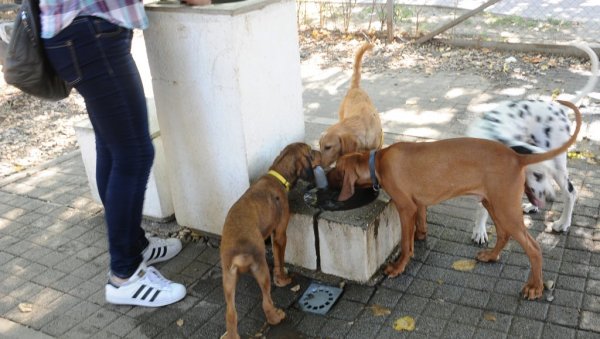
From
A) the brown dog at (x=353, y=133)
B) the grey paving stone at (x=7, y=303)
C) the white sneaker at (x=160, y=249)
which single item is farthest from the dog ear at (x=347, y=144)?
the grey paving stone at (x=7, y=303)

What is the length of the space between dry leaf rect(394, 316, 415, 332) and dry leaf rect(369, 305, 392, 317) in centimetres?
10

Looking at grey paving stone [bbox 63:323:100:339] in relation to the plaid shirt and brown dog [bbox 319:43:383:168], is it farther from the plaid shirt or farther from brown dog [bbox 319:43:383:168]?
brown dog [bbox 319:43:383:168]

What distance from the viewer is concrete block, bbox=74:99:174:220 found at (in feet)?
15.0

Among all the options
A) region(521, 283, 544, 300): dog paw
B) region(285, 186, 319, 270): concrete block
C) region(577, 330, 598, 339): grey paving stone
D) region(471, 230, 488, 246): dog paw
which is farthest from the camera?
region(471, 230, 488, 246): dog paw

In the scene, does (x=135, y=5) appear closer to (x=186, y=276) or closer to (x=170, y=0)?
(x=170, y=0)

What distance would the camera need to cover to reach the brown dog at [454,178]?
3.38 m

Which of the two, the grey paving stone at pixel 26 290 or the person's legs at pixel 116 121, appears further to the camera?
the grey paving stone at pixel 26 290

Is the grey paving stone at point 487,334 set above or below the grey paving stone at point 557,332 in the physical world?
below

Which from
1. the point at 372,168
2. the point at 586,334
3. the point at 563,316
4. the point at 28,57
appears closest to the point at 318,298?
the point at 372,168

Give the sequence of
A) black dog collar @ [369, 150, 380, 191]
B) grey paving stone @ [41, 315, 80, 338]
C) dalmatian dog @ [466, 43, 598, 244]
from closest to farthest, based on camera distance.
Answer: grey paving stone @ [41, 315, 80, 338], black dog collar @ [369, 150, 380, 191], dalmatian dog @ [466, 43, 598, 244]

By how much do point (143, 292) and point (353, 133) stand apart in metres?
1.93

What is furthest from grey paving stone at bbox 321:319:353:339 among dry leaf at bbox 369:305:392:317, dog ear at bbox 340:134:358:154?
dog ear at bbox 340:134:358:154

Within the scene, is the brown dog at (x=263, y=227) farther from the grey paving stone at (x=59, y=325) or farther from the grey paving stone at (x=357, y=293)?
the grey paving stone at (x=59, y=325)

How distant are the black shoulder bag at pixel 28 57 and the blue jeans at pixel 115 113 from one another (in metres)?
0.08
